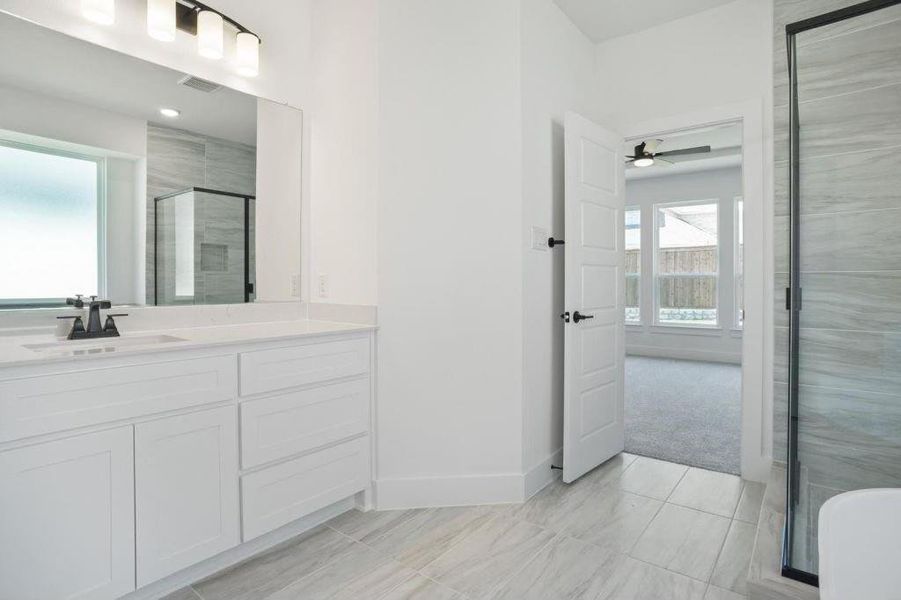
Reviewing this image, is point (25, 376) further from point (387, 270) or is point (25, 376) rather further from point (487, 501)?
point (487, 501)

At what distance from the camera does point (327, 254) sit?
102 inches

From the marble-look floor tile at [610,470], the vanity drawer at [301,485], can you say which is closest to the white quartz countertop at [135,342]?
the vanity drawer at [301,485]

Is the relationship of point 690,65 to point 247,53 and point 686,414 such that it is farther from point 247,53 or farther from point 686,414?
point 686,414

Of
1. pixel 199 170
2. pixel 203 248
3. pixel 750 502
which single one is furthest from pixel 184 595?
pixel 750 502

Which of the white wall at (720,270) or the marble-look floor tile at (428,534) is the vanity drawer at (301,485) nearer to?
the marble-look floor tile at (428,534)

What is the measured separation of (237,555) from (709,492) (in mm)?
2375

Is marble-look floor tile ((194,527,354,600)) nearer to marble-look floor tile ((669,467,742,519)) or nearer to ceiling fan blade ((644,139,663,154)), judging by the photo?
marble-look floor tile ((669,467,742,519))

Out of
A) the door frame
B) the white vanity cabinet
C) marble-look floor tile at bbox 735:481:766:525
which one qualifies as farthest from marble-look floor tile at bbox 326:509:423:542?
the door frame

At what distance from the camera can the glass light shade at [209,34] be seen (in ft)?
7.03

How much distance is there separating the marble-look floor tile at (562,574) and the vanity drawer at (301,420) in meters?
0.96

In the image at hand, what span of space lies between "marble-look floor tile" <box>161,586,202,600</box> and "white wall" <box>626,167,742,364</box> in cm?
667

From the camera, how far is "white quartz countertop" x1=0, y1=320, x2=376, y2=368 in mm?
1414

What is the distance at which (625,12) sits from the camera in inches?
114

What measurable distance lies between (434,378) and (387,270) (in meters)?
0.60
